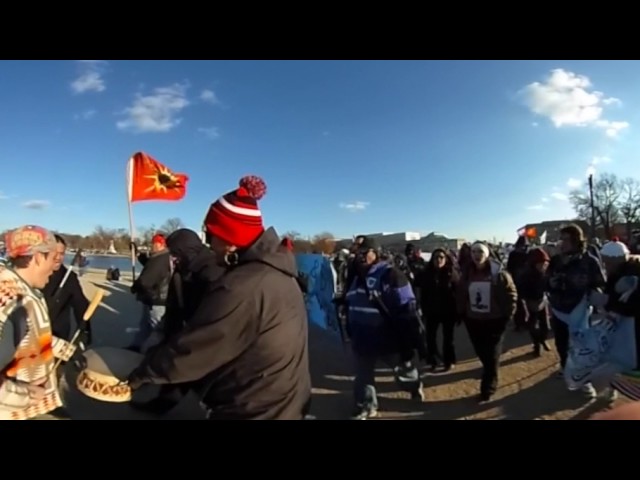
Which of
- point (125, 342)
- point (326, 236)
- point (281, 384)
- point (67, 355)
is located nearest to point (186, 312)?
point (67, 355)

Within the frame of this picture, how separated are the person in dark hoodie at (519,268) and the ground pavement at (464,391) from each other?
40 cm

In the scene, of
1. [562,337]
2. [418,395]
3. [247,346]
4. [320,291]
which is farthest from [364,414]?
[320,291]

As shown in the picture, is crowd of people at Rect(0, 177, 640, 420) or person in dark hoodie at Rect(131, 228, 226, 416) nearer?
crowd of people at Rect(0, 177, 640, 420)

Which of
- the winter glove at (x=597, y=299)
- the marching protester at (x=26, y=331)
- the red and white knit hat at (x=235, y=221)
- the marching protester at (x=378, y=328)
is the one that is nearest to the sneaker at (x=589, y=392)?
the winter glove at (x=597, y=299)

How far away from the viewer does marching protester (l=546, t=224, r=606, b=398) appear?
4488mm

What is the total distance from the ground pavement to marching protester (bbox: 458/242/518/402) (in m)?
0.30

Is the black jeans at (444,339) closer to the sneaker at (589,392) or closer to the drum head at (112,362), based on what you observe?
the sneaker at (589,392)

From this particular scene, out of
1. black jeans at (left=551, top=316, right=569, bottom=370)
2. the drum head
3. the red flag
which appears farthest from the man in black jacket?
black jeans at (left=551, top=316, right=569, bottom=370)

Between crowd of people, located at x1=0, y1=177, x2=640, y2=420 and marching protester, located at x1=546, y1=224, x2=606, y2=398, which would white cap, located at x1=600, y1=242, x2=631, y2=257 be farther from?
marching protester, located at x1=546, y1=224, x2=606, y2=398

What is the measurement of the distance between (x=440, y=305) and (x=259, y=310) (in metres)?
4.87

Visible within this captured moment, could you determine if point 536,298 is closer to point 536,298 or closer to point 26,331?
point 536,298

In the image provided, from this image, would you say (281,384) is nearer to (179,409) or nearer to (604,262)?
(179,409)

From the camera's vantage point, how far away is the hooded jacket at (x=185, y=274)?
394 centimetres

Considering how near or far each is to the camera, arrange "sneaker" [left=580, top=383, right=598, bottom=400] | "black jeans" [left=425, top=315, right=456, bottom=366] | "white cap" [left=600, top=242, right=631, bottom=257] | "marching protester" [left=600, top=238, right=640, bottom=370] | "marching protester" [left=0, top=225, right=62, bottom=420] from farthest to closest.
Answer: "black jeans" [left=425, top=315, right=456, bottom=366], "sneaker" [left=580, top=383, right=598, bottom=400], "white cap" [left=600, top=242, right=631, bottom=257], "marching protester" [left=600, top=238, right=640, bottom=370], "marching protester" [left=0, top=225, right=62, bottom=420]
